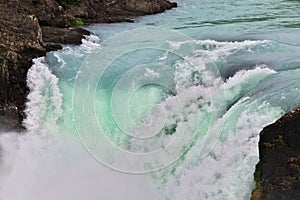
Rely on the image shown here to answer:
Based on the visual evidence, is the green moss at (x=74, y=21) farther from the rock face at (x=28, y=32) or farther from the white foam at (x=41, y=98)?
the white foam at (x=41, y=98)

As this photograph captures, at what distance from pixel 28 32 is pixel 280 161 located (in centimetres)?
863

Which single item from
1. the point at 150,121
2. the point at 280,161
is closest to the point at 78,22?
the point at 150,121

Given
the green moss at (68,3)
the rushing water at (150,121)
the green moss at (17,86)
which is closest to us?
the rushing water at (150,121)

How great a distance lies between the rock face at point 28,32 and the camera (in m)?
11.6

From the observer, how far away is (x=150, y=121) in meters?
10.5

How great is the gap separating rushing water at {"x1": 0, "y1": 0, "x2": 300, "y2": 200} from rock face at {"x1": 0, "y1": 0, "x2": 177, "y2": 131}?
36 cm

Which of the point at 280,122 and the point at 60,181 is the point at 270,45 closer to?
the point at 280,122

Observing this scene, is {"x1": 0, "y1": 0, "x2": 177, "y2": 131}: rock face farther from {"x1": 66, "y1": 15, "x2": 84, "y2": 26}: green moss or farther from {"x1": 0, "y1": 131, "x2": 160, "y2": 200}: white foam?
{"x1": 0, "y1": 131, "x2": 160, "y2": 200}: white foam

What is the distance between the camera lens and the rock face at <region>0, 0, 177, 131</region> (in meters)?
11.6

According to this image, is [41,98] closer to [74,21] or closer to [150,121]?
[150,121]

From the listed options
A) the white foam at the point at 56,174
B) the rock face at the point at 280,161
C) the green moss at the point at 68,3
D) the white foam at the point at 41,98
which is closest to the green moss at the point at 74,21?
the green moss at the point at 68,3

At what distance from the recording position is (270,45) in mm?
13820

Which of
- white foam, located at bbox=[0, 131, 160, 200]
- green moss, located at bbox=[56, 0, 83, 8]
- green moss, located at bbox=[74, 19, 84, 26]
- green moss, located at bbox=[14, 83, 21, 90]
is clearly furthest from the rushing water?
green moss, located at bbox=[56, 0, 83, 8]

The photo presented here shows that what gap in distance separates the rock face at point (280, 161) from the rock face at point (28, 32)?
595 centimetres
